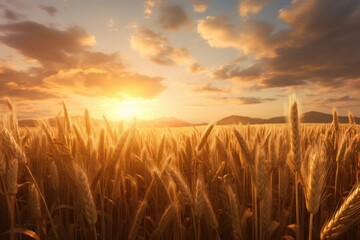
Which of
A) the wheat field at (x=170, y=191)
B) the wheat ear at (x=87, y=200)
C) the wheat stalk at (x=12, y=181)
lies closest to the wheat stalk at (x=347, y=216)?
the wheat field at (x=170, y=191)

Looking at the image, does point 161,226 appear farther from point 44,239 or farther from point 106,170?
point 44,239

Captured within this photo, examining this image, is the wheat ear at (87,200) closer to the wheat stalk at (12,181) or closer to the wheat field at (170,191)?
the wheat field at (170,191)

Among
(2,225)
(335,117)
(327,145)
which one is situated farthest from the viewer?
(335,117)

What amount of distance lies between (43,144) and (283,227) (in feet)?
8.06

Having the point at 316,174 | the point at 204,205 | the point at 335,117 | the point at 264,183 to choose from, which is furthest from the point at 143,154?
the point at 335,117

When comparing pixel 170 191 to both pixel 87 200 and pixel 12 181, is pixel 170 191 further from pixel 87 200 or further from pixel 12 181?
pixel 12 181

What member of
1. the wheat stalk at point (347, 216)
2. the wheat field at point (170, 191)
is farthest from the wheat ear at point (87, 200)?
the wheat stalk at point (347, 216)

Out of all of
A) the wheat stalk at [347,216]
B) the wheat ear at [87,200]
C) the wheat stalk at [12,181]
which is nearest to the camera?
the wheat stalk at [347,216]

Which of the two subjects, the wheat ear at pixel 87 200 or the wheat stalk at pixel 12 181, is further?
the wheat stalk at pixel 12 181

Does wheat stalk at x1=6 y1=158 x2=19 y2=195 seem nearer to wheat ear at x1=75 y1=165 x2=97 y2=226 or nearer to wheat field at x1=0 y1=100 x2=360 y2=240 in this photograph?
wheat field at x1=0 y1=100 x2=360 y2=240

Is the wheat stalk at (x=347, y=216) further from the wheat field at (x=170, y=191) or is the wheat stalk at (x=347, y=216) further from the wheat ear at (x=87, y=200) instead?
the wheat ear at (x=87, y=200)

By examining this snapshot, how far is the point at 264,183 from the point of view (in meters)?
1.53

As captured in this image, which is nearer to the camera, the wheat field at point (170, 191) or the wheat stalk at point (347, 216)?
the wheat stalk at point (347, 216)

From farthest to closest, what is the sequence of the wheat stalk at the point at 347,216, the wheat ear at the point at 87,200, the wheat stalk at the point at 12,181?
1. the wheat stalk at the point at 12,181
2. the wheat ear at the point at 87,200
3. the wheat stalk at the point at 347,216
